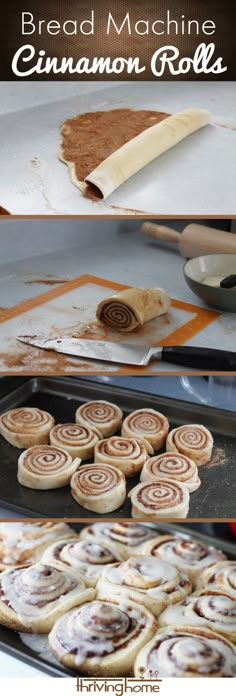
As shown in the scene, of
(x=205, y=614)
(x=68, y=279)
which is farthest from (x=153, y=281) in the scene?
(x=205, y=614)

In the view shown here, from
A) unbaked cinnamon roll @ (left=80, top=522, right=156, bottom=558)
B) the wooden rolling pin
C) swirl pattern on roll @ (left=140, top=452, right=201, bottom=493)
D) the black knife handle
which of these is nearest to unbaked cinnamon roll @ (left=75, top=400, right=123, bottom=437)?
swirl pattern on roll @ (left=140, top=452, right=201, bottom=493)

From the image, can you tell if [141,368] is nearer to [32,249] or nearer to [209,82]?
[32,249]

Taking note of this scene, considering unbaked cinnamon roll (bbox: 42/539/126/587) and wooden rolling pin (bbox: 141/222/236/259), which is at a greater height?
wooden rolling pin (bbox: 141/222/236/259)

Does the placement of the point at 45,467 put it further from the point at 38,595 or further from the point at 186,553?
the point at 186,553

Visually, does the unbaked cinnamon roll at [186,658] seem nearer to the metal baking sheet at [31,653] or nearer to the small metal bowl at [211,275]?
the metal baking sheet at [31,653]

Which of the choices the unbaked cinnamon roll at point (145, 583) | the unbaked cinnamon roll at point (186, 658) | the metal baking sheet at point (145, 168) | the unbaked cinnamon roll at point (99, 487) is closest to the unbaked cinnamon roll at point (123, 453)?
the unbaked cinnamon roll at point (99, 487)

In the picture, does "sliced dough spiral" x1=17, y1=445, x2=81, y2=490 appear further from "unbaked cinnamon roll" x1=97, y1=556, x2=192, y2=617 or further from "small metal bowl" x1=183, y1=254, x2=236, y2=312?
"small metal bowl" x1=183, y1=254, x2=236, y2=312

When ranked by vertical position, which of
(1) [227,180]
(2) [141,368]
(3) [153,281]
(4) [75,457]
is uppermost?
(1) [227,180]
